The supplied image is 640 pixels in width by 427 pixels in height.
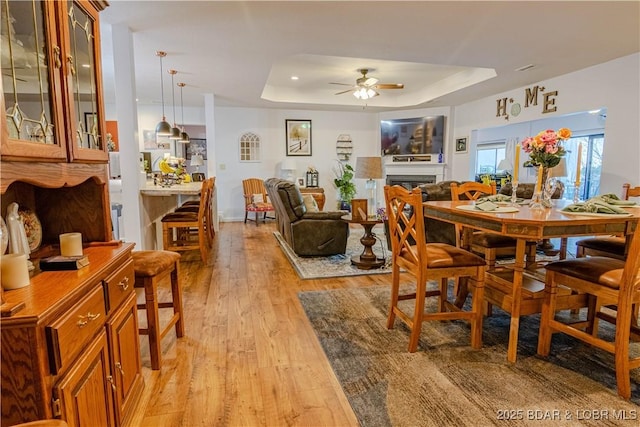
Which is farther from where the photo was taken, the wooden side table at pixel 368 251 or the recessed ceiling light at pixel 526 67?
the recessed ceiling light at pixel 526 67

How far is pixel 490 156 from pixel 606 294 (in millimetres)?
9011

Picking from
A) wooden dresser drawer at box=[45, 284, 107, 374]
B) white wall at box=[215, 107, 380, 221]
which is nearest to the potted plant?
white wall at box=[215, 107, 380, 221]

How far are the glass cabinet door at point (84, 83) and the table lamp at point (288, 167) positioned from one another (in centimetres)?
Answer: 601

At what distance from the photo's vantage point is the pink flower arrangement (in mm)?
2355

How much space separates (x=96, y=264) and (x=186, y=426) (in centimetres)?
82

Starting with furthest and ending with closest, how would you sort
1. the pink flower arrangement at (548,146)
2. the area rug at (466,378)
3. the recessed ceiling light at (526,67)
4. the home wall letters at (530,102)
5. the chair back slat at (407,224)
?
the home wall letters at (530,102) < the recessed ceiling light at (526,67) < the pink flower arrangement at (548,146) < the chair back slat at (407,224) < the area rug at (466,378)

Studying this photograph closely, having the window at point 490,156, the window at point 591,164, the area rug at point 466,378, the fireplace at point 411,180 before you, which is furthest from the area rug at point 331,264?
the window at point 490,156

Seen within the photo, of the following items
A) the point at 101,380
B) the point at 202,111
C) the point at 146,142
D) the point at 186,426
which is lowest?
the point at 186,426

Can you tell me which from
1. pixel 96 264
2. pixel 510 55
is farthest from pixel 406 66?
pixel 96 264

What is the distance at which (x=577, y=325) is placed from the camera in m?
2.17

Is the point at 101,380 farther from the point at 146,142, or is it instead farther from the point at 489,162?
the point at 489,162

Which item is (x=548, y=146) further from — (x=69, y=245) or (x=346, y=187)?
(x=346, y=187)

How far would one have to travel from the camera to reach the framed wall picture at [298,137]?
8023 mm

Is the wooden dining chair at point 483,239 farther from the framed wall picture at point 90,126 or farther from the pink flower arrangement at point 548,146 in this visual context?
the framed wall picture at point 90,126
